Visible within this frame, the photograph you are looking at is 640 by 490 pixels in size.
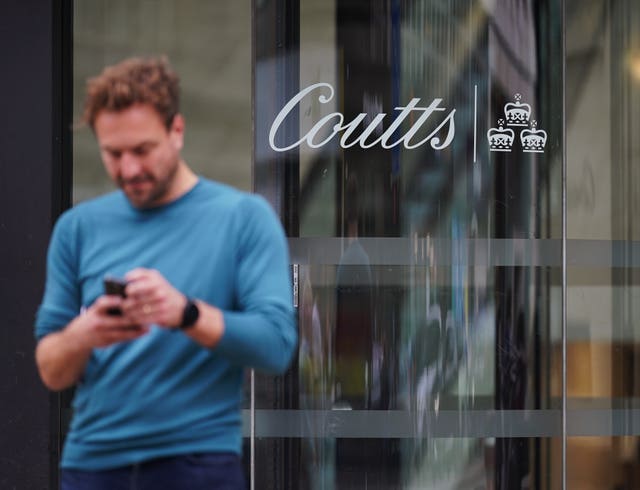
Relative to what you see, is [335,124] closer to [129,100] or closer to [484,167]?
[484,167]

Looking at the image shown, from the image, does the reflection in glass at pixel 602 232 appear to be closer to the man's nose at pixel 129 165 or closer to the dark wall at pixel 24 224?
the dark wall at pixel 24 224

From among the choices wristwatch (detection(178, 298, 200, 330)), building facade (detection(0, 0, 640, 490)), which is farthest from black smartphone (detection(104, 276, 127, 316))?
building facade (detection(0, 0, 640, 490))

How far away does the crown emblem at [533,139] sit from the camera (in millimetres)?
5961

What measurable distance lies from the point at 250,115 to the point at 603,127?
1.94 m

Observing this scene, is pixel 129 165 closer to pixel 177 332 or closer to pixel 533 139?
pixel 177 332

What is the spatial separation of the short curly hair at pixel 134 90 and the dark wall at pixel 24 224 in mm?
3681

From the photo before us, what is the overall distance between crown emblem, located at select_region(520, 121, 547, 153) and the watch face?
416 centimetres

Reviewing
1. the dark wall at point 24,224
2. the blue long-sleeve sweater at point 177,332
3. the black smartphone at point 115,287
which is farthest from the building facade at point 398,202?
the black smartphone at point 115,287

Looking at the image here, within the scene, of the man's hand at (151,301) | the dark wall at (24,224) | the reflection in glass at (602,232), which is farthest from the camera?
the reflection in glass at (602,232)

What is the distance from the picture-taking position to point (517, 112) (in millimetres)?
5965

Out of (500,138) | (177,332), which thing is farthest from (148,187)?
(500,138)

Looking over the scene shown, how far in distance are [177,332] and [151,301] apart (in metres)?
0.19

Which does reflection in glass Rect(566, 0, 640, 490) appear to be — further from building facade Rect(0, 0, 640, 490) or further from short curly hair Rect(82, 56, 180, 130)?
short curly hair Rect(82, 56, 180, 130)

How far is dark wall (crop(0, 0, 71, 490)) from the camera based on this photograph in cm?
575
